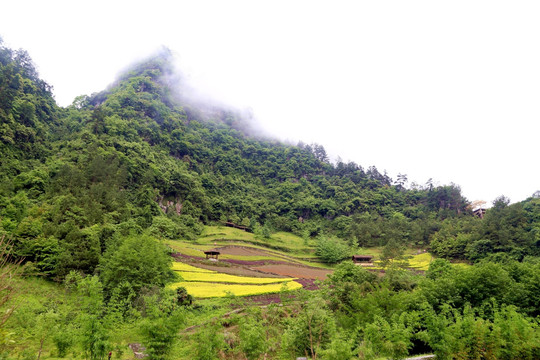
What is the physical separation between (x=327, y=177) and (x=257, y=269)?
8609 centimetres

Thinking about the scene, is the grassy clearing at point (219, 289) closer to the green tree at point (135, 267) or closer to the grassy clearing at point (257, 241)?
the green tree at point (135, 267)

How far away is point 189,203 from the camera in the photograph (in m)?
72.5

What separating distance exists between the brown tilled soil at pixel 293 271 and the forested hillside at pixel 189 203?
14005 millimetres

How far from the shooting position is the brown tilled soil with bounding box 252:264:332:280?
44097mm

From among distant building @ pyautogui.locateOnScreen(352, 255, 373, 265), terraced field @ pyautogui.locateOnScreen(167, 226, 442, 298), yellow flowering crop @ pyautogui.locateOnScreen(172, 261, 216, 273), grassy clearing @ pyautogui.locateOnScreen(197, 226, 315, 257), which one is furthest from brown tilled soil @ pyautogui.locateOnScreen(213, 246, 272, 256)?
distant building @ pyautogui.locateOnScreen(352, 255, 373, 265)

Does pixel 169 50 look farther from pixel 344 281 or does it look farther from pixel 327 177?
pixel 344 281

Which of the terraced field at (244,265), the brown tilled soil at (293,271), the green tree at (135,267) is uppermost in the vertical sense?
the green tree at (135,267)

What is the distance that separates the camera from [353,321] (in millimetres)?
17125

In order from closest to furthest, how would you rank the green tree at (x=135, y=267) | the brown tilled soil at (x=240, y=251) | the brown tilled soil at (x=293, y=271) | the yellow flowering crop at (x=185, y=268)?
1. the green tree at (x=135, y=267)
2. the yellow flowering crop at (x=185, y=268)
3. the brown tilled soil at (x=293, y=271)
4. the brown tilled soil at (x=240, y=251)

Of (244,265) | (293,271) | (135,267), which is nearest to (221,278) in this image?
(244,265)

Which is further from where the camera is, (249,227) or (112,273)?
(249,227)

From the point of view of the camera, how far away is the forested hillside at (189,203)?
64.2ft

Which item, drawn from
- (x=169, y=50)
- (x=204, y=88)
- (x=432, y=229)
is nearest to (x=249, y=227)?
(x=432, y=229)

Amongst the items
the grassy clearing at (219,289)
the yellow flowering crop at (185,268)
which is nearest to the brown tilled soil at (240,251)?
the yellow flowering crop at (185,268)
